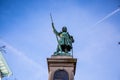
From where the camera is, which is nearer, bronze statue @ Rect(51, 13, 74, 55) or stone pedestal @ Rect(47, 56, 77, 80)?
stone pedestal @ Rect(47, 56, 77, 80)

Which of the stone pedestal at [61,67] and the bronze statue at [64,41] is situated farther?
the bronze statue at [64,41]

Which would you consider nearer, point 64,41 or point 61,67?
point 61,67

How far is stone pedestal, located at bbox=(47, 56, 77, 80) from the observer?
25016mm

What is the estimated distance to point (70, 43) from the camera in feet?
90.4

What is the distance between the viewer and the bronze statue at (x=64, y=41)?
26.9 metres

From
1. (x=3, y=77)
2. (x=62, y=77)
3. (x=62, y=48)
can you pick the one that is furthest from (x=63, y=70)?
(x=3, y=77)

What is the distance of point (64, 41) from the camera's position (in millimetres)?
27516

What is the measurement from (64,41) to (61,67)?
9.97ft

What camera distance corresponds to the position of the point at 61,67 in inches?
993

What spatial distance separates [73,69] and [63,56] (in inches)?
54.3

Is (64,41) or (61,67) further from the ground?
(64,41)

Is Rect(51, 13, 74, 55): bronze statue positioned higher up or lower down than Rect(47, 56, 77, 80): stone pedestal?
higher up

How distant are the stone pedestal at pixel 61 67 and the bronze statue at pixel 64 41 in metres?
1.19

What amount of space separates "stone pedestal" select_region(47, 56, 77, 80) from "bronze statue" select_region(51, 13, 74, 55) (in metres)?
1.19
